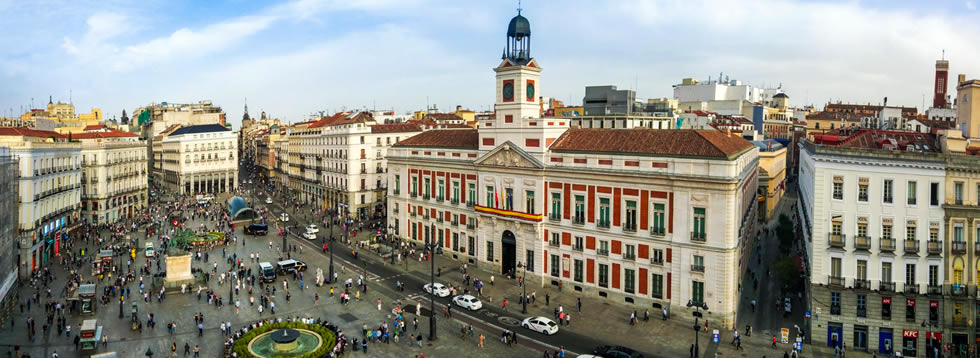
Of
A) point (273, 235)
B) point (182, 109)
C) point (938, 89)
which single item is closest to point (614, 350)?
point (273, 235)

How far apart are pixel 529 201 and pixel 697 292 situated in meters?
16.4

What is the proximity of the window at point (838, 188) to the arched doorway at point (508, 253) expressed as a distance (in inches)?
1019

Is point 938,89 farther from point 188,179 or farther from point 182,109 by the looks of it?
point 182,109

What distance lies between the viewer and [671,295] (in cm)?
4575

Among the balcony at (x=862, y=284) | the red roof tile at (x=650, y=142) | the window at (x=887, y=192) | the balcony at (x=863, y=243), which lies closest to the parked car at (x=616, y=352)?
the balcony at (x=862, y=284)

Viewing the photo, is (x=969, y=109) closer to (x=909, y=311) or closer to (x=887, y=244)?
(x=887, y=244)

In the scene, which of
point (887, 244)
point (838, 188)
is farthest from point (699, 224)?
point (887, 244)

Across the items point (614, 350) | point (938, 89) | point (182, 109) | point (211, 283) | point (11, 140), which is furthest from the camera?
point (182, 109)

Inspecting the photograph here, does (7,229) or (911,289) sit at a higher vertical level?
(7,229)

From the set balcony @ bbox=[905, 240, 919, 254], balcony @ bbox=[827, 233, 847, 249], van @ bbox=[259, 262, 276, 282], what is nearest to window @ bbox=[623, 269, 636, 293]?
balcony @ bbox=[827, 233, 847, 249]

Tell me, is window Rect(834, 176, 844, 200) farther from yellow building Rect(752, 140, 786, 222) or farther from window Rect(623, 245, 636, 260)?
yellow building Rect(752, 140, 786, 222)

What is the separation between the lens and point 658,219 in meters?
46.6

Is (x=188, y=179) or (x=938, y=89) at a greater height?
(x=938, y=89)

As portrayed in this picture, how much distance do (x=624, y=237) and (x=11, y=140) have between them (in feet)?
195
